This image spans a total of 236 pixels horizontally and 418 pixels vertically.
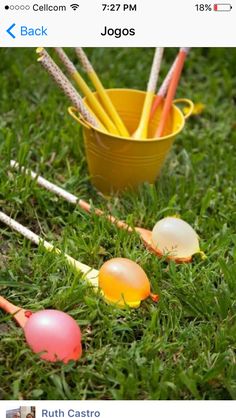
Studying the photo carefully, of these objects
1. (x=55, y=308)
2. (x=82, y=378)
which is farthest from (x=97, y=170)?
(x=82, y=378)

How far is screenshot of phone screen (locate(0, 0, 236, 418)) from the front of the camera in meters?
1.37

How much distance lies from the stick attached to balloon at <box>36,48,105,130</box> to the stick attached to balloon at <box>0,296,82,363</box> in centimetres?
60

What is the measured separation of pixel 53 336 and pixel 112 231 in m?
0.46

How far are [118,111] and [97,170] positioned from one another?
0.73ft

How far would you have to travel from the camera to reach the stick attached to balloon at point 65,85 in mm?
1701

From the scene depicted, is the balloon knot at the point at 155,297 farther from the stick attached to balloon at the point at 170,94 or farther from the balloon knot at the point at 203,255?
the stick attached to balloon at the point at 170,94

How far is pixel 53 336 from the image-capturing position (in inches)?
54.0

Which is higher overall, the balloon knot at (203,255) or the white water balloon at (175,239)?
the white water balloon at (175,239)

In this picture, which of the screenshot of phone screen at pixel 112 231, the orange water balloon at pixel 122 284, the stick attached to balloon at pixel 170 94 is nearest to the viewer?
the screenshot of phone screen at pixel 112 231

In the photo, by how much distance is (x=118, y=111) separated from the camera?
2039mm
